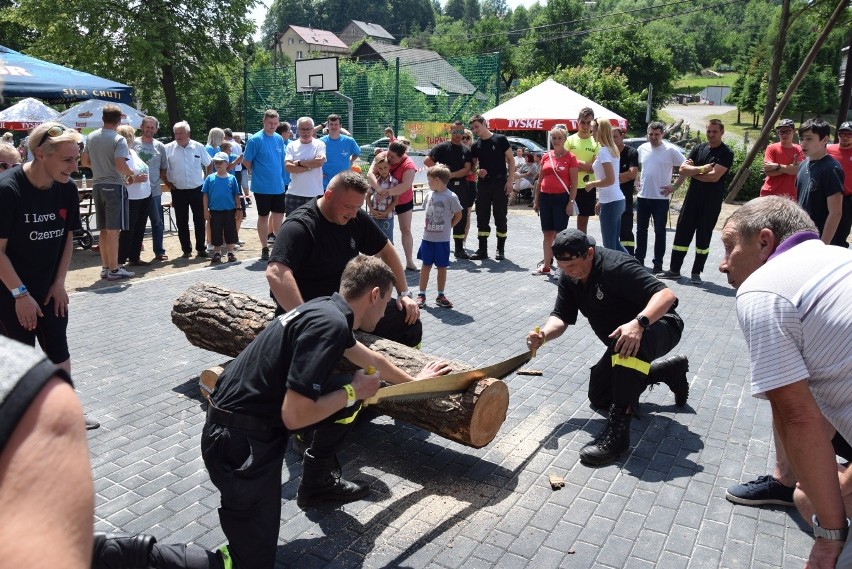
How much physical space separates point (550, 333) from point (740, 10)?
445 ft

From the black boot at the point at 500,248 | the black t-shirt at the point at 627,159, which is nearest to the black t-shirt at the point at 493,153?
the black boot at the point at 500,248

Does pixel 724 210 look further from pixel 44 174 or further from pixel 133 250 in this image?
pixel 44 174

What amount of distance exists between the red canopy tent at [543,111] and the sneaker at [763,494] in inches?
536

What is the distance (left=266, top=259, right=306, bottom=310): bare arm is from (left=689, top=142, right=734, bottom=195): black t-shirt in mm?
6807

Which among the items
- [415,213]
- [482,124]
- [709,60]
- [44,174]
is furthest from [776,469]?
[709,60]

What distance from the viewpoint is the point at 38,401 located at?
0.89m

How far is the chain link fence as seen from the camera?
A: 22047 mm

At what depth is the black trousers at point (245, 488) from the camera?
2869 mm

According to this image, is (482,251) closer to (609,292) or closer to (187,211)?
(187,211)

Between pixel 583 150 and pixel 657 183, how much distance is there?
45.8 inches

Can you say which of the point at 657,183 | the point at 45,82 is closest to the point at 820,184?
the point at 657,183

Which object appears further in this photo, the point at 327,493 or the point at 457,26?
the point at 457,26

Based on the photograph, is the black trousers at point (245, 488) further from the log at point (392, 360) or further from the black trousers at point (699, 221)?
the black trousers at point (699, 221)

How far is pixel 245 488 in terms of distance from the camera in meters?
2.86
